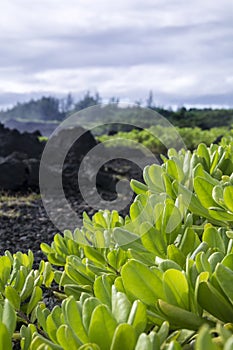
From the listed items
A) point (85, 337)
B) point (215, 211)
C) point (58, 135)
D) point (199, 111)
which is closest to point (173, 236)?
point (215, 211)

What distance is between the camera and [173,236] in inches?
55.4

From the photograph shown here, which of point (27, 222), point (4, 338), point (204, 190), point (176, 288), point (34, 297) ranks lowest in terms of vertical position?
point (27, 222)

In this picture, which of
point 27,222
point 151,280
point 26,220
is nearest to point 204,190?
point 151,280

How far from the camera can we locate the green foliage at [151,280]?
94 centimetres

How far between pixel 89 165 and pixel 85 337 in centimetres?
992

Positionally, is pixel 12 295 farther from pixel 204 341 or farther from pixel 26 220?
pixel 26 220

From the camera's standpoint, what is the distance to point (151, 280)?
3.41ft

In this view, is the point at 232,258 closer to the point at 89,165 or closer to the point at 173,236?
the point at 173,236

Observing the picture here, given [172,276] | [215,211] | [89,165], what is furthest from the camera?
[89,165]

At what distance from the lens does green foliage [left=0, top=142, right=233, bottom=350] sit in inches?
37.1

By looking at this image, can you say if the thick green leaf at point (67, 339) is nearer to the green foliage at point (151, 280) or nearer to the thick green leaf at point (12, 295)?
the green foliage at point (151, 280)

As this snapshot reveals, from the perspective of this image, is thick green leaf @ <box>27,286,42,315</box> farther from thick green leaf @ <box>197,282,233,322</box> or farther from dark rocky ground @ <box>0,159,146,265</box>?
dark rocky ground @ <box>0,159,146,265</box>

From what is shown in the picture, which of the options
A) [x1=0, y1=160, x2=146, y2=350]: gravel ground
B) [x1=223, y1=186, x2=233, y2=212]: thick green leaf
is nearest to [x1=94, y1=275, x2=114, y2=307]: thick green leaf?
[x1=223, y1=186, x2=233, y2=212]: thick green leaf

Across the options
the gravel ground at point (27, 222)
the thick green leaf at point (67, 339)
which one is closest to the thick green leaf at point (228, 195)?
the thick green leaf at point (67, 339)
